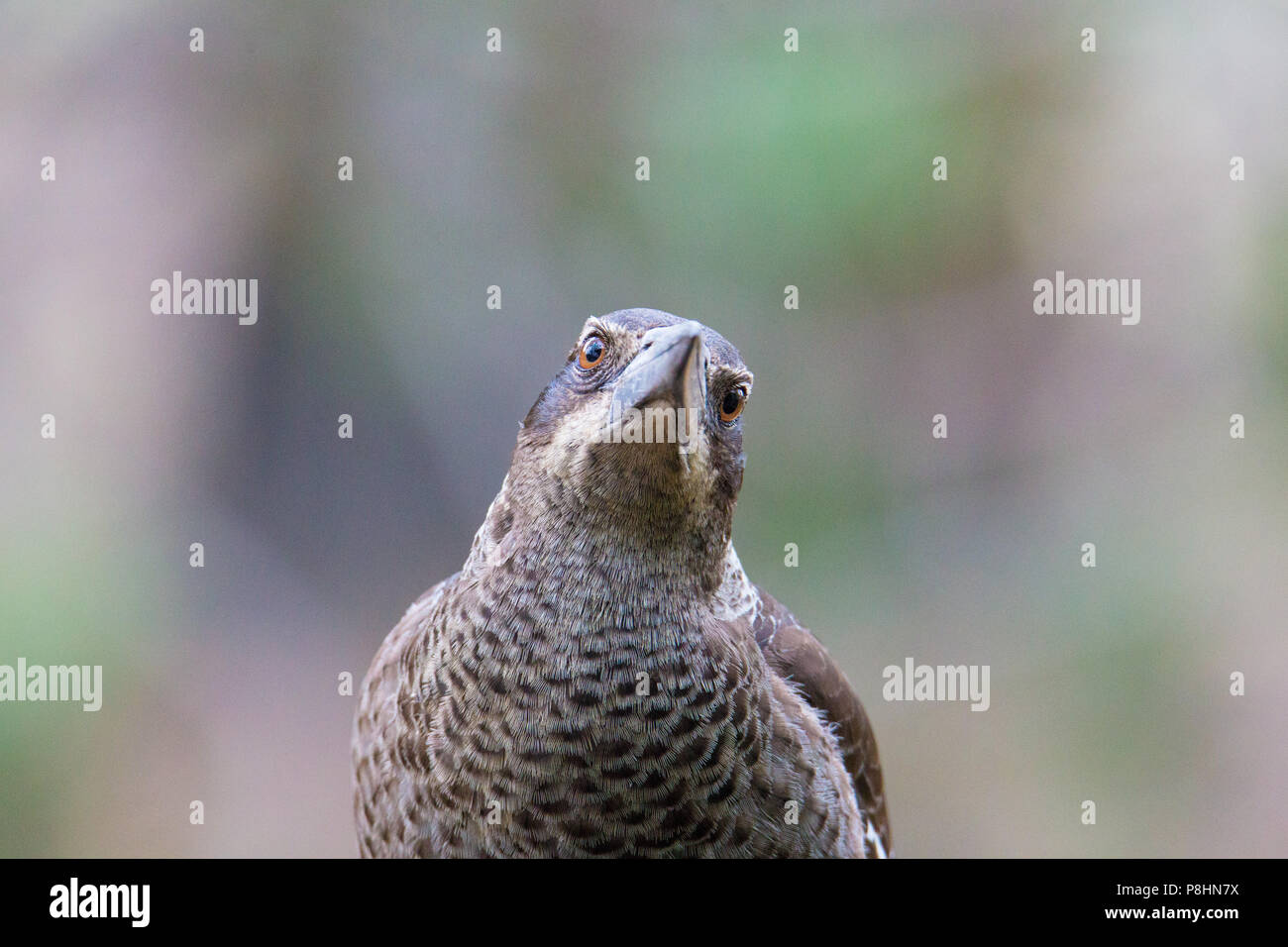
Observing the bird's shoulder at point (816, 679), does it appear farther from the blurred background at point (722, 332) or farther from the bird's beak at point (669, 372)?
the blurred background at point (722, 332)

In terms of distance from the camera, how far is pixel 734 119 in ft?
17.5

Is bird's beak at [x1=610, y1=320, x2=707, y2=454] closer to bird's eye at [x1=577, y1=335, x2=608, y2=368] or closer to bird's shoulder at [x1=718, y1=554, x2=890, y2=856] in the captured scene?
bird's eye at [x1=577, y1=335, x2=608, y2=368]

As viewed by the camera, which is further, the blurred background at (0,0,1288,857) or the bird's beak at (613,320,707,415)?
the blurred background at (0,0,1288,857)

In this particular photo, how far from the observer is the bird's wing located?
107 inches

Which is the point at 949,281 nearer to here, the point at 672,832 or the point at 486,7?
the point at 486,7

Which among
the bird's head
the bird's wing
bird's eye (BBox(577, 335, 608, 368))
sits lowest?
the bird's wing

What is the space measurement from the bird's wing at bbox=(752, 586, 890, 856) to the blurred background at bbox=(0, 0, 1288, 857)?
288cm

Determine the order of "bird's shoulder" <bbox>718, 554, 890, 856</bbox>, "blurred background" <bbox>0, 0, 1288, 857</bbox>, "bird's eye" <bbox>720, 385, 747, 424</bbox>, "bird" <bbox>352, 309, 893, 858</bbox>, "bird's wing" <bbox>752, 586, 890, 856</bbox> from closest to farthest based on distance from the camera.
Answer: "bird" <bbox>352, 309, 893, 858</bbox>, "bird's eye" <bbox>720, 385, 747, 424</bbox>, "bird's shoulder" <bbox>718, 554, 890, 856</bbox>, "bird's wing" <bbox>752, 586, 890, 856</bbox>, "blurred background" <bbox>0, 0, 1288, 857</bbox>

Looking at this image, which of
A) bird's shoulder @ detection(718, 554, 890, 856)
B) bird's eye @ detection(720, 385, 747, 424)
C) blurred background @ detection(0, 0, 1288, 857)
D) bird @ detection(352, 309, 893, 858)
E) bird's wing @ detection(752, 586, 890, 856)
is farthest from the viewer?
blurred background @ detection(0, 0, 1288, 857)

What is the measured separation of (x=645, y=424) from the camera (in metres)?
2.11

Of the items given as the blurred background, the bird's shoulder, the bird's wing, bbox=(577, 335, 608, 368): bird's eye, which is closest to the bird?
bbox=(577, 335, 608, 368): bird's eye

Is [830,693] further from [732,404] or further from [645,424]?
[645,424]

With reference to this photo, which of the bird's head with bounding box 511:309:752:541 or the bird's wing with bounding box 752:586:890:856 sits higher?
the bird's head with bounding box 511:309:752:541

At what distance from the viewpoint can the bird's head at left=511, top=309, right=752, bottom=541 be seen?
209 centimetres
